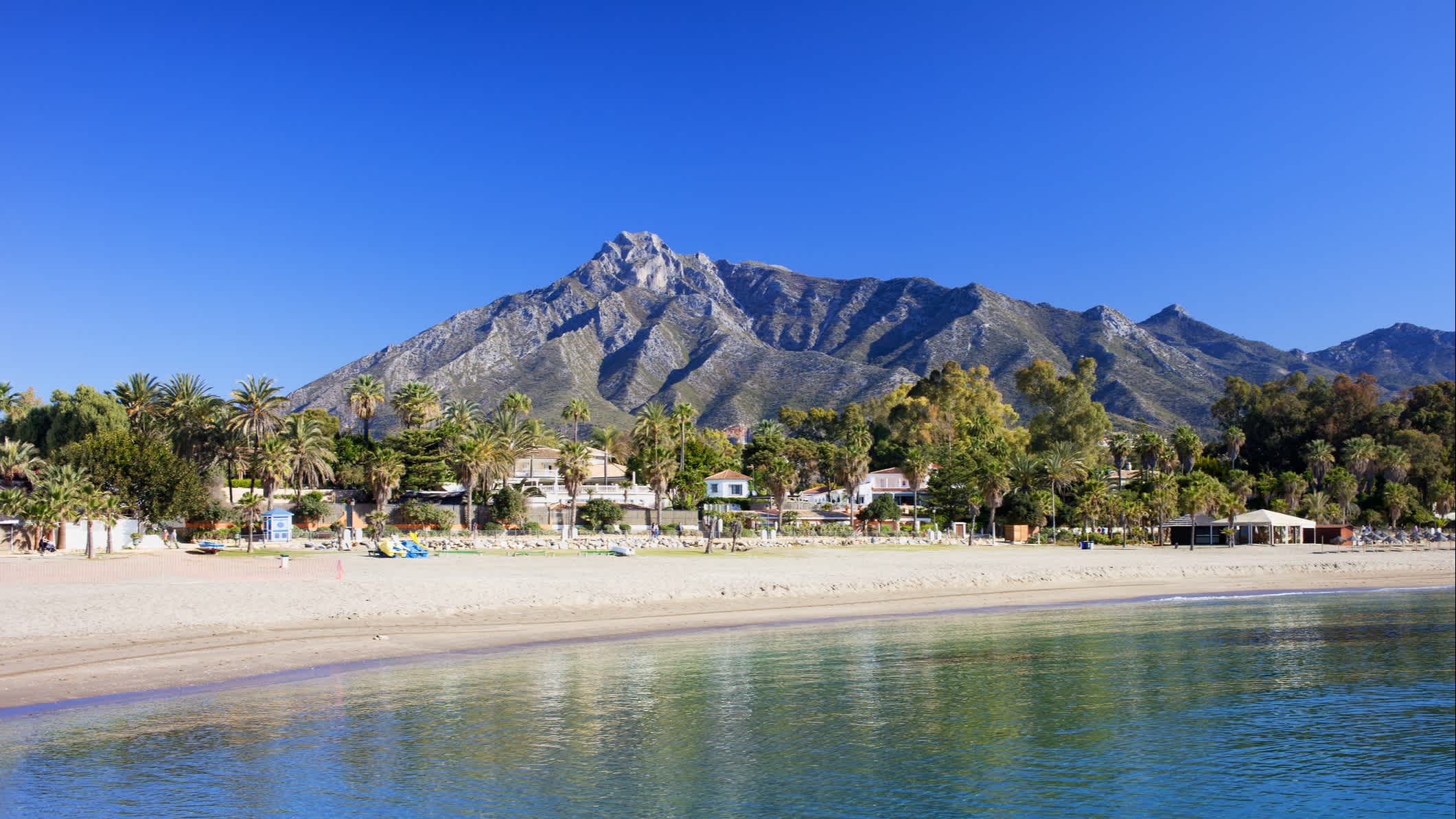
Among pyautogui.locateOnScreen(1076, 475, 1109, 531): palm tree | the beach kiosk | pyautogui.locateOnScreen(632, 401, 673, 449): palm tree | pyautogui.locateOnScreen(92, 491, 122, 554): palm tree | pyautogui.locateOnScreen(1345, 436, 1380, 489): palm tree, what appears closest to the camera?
pyautogui.locateOnScreen(92, 491, 122, 554): palm tree

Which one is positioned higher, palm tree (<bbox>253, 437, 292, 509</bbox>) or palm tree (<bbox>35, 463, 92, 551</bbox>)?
palm tree (<bbox>253, 437, 292, 509</bbox>)

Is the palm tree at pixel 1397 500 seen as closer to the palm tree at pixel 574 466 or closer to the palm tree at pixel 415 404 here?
the palm tree at pixel 574 466

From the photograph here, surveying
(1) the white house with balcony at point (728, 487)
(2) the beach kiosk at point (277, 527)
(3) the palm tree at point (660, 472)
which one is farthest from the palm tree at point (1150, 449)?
(2) the beach kiosk at point (277, 527)

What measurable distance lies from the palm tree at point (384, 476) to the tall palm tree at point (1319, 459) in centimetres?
8137

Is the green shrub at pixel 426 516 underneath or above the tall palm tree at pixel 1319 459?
underneath

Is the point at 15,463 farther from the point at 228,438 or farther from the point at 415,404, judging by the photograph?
the point at 415,404

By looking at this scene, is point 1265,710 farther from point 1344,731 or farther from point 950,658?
point 950,658

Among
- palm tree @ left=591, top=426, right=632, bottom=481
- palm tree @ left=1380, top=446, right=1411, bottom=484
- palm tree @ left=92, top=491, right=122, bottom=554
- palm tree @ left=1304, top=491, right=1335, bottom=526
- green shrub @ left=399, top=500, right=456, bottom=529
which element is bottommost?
palm tree @ left=1304, top=491, right=1335, bottom=526

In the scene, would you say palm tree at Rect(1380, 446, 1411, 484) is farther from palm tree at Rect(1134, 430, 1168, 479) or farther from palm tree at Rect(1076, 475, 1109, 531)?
palm tree at Rect(1076, 475, 1109, 531)

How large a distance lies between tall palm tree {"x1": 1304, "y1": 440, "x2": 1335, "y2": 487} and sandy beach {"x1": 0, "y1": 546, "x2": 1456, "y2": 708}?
3840cm

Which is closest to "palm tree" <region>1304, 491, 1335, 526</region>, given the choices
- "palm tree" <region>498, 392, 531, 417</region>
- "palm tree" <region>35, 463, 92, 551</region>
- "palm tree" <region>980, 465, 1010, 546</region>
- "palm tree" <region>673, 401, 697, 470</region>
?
"palm tree" <region>980, 465, 1010, 546</region>

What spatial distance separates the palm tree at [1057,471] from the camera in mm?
72875

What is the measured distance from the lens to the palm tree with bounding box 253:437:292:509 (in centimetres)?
5934

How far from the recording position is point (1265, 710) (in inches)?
806
